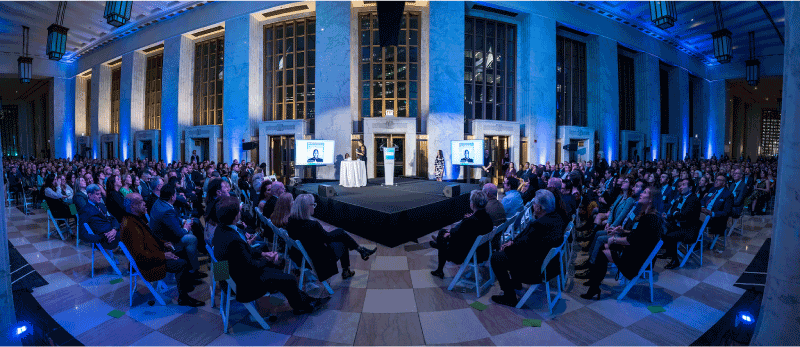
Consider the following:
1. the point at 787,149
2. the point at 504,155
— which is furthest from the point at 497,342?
the point at 504,155

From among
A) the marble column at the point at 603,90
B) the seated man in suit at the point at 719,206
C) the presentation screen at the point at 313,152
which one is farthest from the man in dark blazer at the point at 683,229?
the marble column at the point at 603,90

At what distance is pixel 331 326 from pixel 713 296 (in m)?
3.70

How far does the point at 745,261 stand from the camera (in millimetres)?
4332

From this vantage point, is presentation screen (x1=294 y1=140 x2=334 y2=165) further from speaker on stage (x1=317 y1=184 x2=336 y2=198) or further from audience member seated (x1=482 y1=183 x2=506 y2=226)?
audience member seated (x1=482 y1=183 x2=506 y2=226)

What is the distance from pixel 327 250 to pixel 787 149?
11.0ft

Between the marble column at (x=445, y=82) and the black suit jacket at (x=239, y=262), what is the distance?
10.2 metres

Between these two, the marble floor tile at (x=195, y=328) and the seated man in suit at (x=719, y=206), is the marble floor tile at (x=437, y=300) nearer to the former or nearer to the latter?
the marble floor tile at (x=195, y=328)

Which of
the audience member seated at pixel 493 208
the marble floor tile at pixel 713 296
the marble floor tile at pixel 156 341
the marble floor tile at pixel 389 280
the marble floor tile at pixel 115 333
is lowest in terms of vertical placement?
the marble floor tile at pixel 156 341

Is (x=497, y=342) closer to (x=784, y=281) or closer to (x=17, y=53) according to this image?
(x=784, y=281)

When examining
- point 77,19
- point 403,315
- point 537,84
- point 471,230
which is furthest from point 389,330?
point 77,19

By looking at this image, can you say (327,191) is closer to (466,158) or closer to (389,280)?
(389,280)

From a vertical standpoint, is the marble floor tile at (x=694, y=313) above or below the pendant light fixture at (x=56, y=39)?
below

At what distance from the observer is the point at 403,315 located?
2.91 metres

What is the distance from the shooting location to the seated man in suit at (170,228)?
339cm
